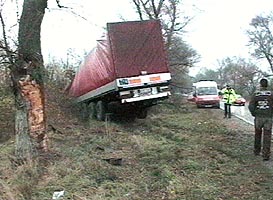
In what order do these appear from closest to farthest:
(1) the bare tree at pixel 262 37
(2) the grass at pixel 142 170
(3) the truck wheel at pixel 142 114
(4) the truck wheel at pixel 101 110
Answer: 1. (2) the grass at pixel 142 170
2. (4) the truck wheel at pixel 101 110
3. (3) the truck wheel at pixel 142 114
4. (1) the bare tree at pixel 262 37

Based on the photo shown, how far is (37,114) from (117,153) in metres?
2.16

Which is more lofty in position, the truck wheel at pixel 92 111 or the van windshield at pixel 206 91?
the van windshield at pixel 206 91

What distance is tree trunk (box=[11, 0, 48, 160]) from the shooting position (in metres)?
10.7

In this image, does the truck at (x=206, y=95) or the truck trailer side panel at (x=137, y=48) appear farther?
the truck at (x=206, y=95)

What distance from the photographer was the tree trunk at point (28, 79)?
35.0ft

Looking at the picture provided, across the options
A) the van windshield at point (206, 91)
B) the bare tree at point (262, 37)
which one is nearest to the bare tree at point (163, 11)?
the van windshield at point (206, 91)

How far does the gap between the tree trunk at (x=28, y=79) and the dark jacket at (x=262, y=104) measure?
4924mm

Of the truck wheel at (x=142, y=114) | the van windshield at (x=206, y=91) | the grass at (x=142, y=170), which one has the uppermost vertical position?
the van windshield at (x=206, y=91)

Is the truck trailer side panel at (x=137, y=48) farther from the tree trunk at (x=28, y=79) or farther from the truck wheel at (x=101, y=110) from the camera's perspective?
the tree trunk at (x=28, y=79)

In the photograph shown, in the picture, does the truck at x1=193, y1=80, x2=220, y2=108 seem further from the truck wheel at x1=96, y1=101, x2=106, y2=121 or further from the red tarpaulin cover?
the red tarpaulin cover

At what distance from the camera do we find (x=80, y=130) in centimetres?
1630

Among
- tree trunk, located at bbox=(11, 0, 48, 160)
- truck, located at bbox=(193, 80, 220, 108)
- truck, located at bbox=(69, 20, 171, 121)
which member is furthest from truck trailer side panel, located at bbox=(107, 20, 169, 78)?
truck, located at bbox=(193, 80, 220, 108)

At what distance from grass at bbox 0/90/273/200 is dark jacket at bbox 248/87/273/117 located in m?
1.08

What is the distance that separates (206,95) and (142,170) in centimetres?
2794
